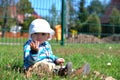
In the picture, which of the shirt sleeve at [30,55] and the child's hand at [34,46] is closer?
the child's hand at [34,46]

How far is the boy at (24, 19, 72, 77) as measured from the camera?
4.35 metres

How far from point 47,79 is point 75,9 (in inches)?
415

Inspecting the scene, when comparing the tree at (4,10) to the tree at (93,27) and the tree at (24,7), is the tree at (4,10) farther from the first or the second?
the tree at (93,27)

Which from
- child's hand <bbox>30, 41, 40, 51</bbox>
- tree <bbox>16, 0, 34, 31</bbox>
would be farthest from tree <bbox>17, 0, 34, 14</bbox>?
child's hand <bbox>30, 41, 40, 51</bbox>

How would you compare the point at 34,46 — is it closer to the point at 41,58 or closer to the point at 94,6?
the point at 41,58

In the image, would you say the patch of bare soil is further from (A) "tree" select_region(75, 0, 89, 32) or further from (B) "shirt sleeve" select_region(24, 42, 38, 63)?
(B) "shirt sleeve" select_region(24, 42, 38, 63)

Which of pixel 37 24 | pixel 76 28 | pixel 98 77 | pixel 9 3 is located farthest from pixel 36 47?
pixel 76 28

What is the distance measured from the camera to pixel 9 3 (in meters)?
11.9

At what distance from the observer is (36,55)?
4.41m

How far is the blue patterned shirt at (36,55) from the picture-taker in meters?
4.44

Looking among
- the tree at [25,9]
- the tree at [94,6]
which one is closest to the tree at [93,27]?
the tree at [94,6]

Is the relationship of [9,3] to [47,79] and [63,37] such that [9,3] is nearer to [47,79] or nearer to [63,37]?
[63,37]

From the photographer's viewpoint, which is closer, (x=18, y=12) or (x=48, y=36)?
(x=48, y=36)

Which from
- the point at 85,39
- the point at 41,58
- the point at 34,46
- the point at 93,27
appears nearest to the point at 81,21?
the point at 85,39
